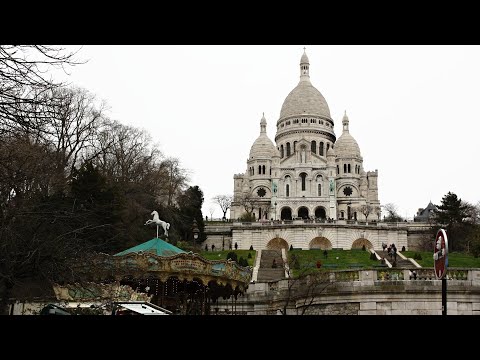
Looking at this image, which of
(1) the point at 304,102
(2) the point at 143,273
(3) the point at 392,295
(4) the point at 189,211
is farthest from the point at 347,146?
(2) the point at 143,273

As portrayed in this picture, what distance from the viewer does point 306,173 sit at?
99062 millimetres

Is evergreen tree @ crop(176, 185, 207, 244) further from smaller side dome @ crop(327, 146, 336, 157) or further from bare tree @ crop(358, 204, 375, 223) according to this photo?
smaller side dome @ crop(327, 146, 336, 157)

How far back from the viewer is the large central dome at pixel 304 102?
11281cm

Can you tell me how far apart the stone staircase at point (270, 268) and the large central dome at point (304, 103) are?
59.6 m

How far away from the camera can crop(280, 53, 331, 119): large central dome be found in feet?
370

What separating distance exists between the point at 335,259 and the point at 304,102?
6565 cm

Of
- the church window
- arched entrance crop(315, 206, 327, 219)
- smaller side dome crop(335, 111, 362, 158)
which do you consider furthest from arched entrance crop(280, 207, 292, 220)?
smaller side dome crop(335, 111, 362, 158)

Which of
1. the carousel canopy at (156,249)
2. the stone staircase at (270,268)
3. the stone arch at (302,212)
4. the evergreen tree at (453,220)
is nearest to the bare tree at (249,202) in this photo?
the stone arch at (302,212)

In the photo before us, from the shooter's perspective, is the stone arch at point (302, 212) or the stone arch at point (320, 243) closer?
the stone arch at point (320, 243)

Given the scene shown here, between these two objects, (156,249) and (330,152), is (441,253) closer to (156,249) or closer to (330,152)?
(156,249)

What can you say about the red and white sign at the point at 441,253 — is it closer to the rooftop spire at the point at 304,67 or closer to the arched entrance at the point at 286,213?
the arched entrance at the point at 286,213
